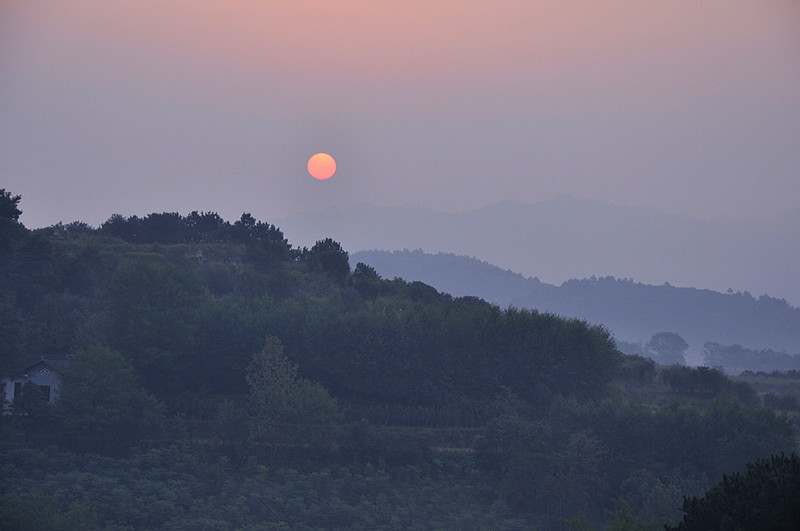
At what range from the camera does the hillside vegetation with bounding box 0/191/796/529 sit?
27922mm

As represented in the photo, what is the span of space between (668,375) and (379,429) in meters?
23.4

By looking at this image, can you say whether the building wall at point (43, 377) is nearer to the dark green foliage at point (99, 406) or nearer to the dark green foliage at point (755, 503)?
the dark green foliage at point (99, 406)

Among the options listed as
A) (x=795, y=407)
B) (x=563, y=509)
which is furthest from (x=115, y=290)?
(x=795, y=407)

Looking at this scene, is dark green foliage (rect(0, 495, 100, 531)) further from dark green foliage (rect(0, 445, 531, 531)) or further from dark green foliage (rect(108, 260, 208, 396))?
dark green foliage (rect(108, 260, 208, 396))

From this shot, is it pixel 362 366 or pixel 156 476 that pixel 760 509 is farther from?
pixel 362 366

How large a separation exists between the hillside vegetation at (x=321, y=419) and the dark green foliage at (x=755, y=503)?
8.34 metres

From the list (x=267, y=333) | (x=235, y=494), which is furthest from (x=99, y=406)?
(x=267, y=333)

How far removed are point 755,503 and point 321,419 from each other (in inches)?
910

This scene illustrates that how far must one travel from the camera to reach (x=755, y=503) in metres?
11.1

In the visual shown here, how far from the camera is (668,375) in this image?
48.3 metres

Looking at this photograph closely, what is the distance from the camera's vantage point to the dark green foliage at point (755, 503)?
1075 cm

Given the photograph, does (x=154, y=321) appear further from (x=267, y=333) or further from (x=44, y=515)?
(x=44, y=515)

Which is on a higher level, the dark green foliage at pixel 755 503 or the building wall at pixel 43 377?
the building wall at pixel 43 377

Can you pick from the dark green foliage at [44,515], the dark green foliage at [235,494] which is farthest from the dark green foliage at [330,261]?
the dark green foliage at [44,515]
